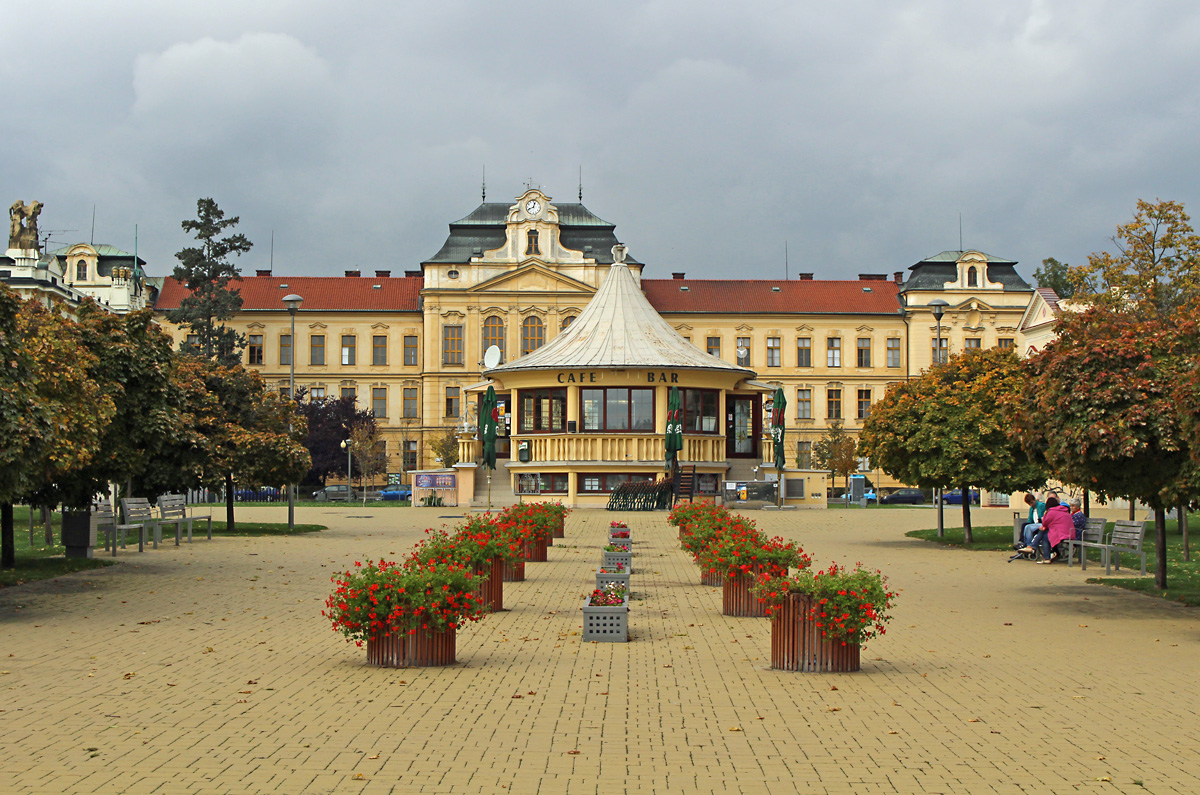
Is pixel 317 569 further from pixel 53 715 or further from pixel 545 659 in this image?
pixel 53 715

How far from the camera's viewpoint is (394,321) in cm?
8631

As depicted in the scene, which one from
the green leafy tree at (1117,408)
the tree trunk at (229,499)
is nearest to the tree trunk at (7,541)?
the tree trunk at (229,499)

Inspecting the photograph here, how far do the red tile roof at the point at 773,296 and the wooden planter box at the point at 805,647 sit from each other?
76.0m

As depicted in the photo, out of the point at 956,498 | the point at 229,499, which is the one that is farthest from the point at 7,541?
the point at 956,498

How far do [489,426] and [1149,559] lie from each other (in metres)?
30.1

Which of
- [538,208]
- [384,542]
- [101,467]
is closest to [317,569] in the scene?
[101,467]

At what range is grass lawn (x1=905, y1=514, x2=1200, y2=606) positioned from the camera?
1858 centimetres

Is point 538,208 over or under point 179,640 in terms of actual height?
over

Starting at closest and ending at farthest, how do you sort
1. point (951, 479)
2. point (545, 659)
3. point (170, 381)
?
point (545, 659)
point (170, 381)
point (951, 479)

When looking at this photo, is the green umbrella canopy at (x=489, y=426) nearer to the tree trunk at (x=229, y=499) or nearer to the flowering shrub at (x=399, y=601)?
the tree trunk at (x=229, y=499)

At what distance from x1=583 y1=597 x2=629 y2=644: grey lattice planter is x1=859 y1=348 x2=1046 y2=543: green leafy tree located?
13819mm

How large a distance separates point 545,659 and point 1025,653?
497 cm

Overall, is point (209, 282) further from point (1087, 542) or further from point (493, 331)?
point (1087, 542)

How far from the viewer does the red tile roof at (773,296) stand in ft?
289
